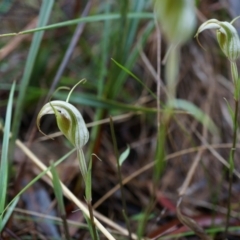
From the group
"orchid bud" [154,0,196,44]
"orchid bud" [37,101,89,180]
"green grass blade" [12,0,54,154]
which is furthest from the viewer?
"green grass blade" [12,0,54,154]

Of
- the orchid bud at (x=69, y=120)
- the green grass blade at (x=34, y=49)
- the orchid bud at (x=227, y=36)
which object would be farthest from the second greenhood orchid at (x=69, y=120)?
the green grass blade at (x=34, y=49)

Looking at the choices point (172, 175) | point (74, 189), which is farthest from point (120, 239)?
point (172, 175)

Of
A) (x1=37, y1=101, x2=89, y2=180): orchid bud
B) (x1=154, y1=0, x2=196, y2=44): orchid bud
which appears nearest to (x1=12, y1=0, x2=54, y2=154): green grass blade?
(x1=37, y1=101, x2=89, y2=180): orchid bud

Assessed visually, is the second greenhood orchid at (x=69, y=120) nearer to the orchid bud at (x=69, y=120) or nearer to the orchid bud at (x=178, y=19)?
the orchid bud at (x=69, y=120)

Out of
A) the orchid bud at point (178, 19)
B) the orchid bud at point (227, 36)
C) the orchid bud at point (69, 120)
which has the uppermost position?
the orchid bud at point (178, 19)

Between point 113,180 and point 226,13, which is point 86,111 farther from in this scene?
point 226,13

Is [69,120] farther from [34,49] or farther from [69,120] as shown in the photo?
[34,49]

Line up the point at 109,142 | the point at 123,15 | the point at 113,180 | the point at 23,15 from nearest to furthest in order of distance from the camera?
the point at 123,15 → the point at 113,180 → the point at 109,142 → the point at 23,15

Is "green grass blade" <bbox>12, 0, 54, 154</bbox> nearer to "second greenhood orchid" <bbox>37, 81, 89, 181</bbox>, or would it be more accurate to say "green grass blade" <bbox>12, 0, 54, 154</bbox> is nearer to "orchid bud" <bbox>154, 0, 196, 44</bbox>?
"second greenhood orchid" <bbox>37, 81, 89, 181</bbox>
